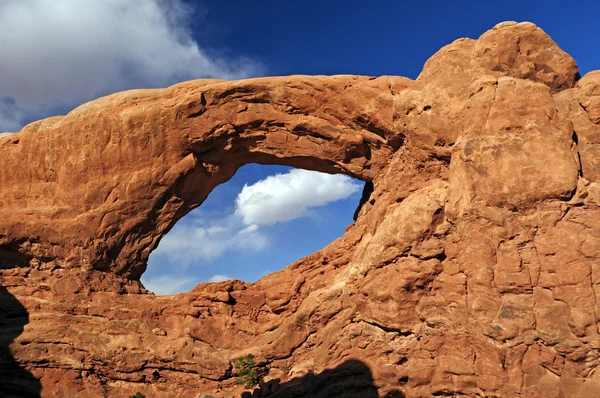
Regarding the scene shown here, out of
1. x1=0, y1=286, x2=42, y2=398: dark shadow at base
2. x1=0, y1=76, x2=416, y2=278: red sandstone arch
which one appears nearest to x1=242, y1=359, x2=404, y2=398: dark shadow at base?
x1=0, y1=76, x2=416, y2=278: red sandstone arch

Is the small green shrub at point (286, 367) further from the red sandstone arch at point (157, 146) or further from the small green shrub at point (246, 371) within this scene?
the red sandstone arch at point (157, 146)

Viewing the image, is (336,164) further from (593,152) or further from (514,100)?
(593,152)

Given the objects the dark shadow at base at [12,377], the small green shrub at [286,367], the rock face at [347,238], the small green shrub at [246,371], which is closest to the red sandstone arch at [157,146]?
the rock face at [347,238]

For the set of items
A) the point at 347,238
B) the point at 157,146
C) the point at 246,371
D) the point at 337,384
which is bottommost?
the point at 337,384

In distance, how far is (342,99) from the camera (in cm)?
1736

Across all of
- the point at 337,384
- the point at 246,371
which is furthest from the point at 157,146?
the point at 337,384

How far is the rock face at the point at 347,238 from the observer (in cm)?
1299

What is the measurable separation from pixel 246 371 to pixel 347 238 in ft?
19.9

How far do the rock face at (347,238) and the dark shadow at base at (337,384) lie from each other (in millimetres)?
71

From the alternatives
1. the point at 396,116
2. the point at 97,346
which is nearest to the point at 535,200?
the point at 396,116

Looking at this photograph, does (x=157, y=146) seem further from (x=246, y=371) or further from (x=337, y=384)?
(x=337, y=384)

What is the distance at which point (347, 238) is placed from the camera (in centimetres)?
1753

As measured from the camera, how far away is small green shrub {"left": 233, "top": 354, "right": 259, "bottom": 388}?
50.5ft

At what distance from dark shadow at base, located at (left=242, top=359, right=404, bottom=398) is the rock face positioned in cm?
7
